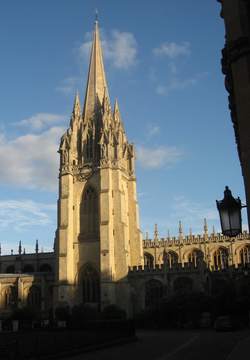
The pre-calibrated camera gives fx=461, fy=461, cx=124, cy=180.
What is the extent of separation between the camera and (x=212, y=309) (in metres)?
47.4

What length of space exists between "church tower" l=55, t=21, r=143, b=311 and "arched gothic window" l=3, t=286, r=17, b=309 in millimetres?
9345

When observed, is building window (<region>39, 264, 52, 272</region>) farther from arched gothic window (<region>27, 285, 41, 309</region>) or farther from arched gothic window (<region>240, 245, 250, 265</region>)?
arched gothic window (<region>240, 245, 250, 265</region>)

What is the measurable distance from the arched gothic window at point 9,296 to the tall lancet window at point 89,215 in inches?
525

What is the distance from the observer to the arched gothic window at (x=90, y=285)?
59312mm

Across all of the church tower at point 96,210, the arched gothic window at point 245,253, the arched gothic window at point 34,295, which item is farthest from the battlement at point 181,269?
the arched gothic window at point 34,295

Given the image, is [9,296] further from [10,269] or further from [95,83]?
[95,83]

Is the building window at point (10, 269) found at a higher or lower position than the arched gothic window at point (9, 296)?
higher

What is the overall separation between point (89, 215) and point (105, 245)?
6455 mm

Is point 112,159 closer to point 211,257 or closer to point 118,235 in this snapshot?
point 118,235

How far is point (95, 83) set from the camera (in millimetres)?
73188

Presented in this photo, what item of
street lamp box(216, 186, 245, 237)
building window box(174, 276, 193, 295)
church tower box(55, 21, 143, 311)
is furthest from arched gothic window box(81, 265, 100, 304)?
street lamp box(216, 186, 245, 237)

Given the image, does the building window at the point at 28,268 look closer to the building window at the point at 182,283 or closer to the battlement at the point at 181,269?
the battlement at the point at 181,269

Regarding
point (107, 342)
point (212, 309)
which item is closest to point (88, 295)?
point (212, 309)

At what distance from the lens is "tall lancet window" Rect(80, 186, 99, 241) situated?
6231 centimetres
